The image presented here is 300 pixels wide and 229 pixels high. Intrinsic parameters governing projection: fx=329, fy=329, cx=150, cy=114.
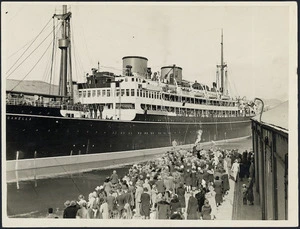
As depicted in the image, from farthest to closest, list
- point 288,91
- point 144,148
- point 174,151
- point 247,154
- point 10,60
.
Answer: point 144,148, point 174,151, point 247,154, point 10,60, point 288,91

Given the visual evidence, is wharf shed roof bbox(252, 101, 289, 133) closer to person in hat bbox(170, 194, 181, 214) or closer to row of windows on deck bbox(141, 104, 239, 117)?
person in hat bbox(170, 194, 181, 214)

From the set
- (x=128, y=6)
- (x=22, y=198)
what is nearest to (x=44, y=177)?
(x=22, y=198)

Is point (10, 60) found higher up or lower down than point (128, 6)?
lower down

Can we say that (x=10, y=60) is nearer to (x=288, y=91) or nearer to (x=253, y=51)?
(x=253, y=51)

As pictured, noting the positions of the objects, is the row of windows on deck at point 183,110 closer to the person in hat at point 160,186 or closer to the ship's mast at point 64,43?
the ship's mast at point 64,43

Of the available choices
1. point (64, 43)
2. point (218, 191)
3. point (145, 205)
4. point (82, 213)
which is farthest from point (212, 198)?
point (64, 43)

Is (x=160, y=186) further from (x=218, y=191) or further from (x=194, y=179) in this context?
(x=218, y=191)
